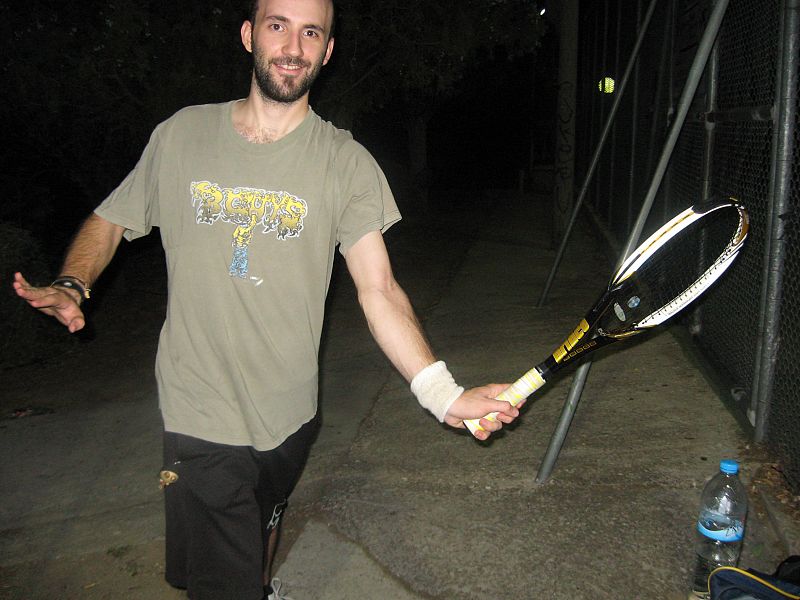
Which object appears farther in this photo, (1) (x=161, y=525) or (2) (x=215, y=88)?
(2) (x=215, y=88)

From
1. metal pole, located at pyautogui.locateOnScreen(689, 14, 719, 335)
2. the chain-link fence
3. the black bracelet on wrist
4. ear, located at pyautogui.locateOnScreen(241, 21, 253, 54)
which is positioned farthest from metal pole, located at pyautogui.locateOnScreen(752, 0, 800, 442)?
the black bracelet on wrist

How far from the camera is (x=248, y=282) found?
2436 mm

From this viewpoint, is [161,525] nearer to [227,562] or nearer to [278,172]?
[227,562]

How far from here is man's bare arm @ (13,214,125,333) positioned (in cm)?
239

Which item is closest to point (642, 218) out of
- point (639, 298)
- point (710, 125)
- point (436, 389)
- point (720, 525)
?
point (639, 298)

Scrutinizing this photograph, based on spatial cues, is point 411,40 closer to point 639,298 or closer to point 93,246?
point 639,298

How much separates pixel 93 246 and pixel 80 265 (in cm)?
9

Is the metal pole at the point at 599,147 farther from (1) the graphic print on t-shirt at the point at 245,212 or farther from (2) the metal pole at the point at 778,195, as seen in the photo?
(1) the graphic print on t-shirt at the point at 245,212

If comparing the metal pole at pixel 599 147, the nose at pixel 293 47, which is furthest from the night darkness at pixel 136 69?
the nose at pixel 293 47

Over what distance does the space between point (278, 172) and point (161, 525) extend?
2358 millimetres

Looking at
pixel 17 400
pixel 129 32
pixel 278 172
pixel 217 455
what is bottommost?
pixel 17 400

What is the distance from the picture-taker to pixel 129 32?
7.66 metres

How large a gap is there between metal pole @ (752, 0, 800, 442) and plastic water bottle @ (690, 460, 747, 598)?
73 centimetres

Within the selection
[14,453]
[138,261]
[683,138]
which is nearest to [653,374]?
[683,138]
